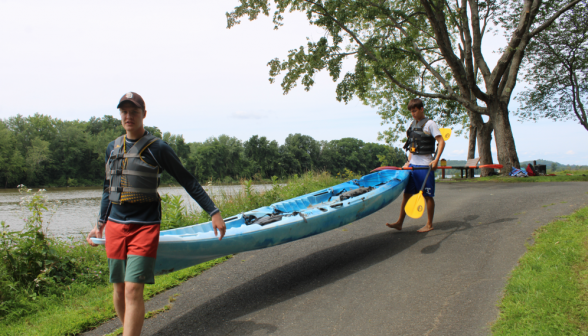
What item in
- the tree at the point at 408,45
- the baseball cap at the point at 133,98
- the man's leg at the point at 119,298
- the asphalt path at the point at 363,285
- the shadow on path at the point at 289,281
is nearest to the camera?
the baseball cap at the point at 133,98

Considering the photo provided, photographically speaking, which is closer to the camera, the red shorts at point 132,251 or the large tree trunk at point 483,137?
the red shorts at point 132,251

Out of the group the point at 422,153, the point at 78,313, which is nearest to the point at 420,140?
the point at 422,153

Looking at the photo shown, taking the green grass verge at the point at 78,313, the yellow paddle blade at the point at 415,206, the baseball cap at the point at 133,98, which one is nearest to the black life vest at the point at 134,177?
the baseball cap at the point at 133,98

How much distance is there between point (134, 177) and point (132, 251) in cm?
52

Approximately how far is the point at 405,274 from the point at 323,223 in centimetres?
112

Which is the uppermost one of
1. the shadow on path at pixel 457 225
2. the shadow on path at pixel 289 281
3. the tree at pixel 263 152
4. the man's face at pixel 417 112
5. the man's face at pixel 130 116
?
the tree at pixel 263 152

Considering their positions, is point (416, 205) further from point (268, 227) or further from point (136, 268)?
point (136, 268)

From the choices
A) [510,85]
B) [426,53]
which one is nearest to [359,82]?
[510,85]

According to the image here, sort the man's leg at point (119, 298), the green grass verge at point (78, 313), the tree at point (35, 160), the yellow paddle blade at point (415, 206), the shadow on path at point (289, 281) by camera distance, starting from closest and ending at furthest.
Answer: the man's leg at point (119, 298)
the shadow on path at point (289, 281)
the green grass verge at point (78, 313)
the yellow paddle blade at point (415, 206)
the tree at point (35, 160)

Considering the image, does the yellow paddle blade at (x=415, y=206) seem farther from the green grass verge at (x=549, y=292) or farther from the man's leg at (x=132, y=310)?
the man's leg at (x=132, y=310)

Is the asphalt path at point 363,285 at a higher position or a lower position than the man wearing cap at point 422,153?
lower

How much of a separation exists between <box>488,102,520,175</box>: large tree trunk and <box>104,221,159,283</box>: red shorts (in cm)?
1581

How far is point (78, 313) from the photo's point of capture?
3449mm

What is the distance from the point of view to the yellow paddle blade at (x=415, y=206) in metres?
5.12
